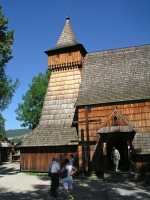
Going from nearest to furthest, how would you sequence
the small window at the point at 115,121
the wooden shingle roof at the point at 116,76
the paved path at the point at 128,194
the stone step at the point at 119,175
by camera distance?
the paved path at the point at 128,194 < the stone step at the point at 119,175 < the small window at the point at 115,121 < the wooden shingle roof at the point at 116,76

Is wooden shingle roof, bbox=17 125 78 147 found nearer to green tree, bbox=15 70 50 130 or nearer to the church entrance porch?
the church entrance porch

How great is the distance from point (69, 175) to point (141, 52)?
14869mm

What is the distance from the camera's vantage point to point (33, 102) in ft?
121

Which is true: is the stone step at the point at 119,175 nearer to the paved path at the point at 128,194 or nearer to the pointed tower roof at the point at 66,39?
the paved path at the point at 128,194

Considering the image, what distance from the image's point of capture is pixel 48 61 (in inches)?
880

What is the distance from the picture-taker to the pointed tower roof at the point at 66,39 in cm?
2215

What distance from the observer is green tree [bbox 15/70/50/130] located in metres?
36.0

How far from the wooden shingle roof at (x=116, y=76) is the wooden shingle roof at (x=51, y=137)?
277 centimetres

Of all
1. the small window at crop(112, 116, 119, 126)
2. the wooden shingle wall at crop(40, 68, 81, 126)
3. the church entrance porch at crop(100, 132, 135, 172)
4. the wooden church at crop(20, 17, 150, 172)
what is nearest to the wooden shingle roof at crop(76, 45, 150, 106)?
the wooden church at crop(20, 17, 150, 172)

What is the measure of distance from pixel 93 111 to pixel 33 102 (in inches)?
839

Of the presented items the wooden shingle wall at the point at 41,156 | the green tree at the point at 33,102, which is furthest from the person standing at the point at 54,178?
the green tree at the point at 33,102

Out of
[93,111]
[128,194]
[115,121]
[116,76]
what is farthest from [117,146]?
[128,194]

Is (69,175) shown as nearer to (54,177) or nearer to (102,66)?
(54,177)

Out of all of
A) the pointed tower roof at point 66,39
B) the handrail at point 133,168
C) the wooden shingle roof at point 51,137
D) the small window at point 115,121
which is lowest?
the handrail at point 133,168
